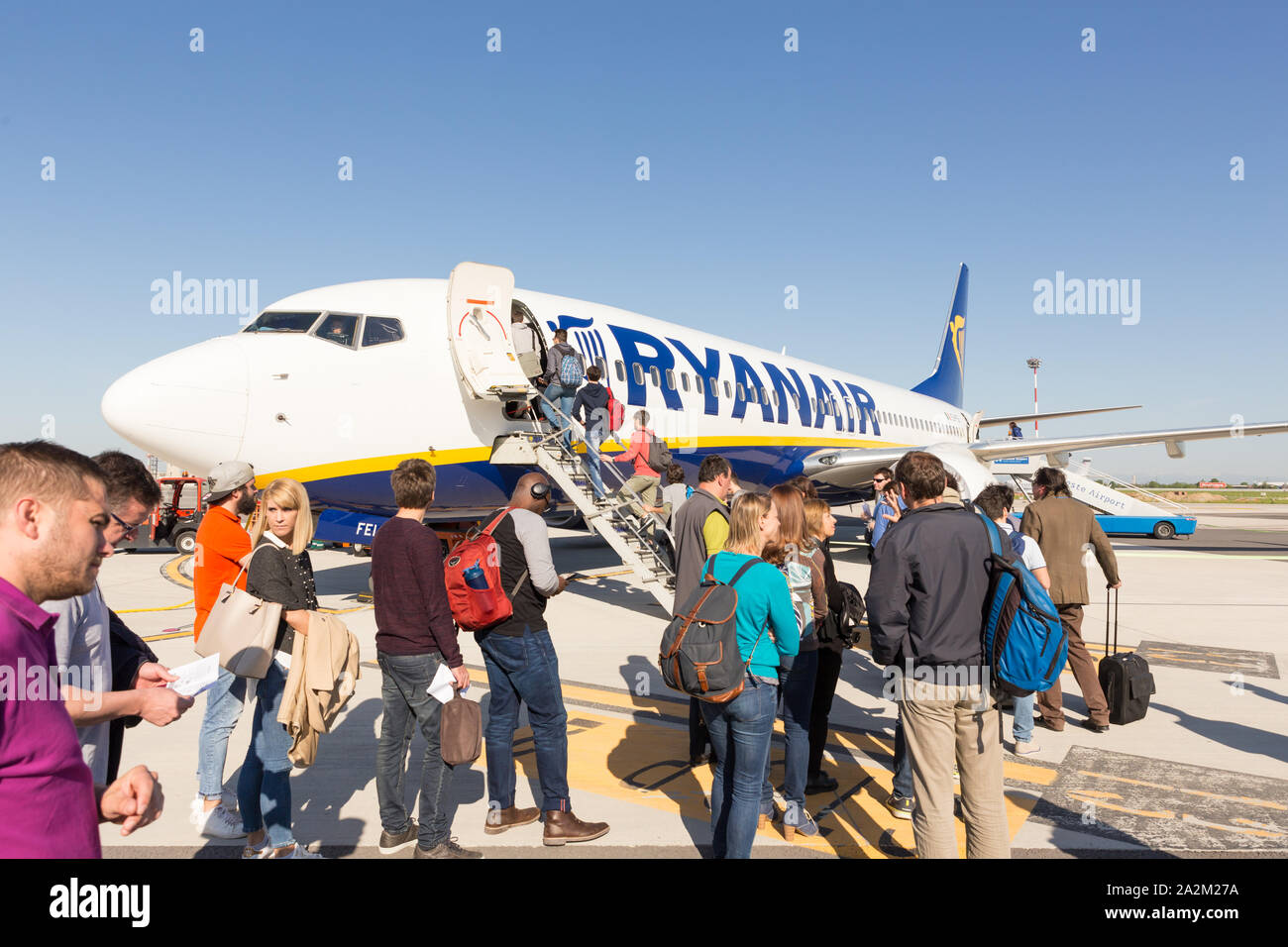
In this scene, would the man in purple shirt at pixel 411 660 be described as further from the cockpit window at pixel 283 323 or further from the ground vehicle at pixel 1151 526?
the ground vehicle at pixel 1151 526

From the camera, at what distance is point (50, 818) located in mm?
1625

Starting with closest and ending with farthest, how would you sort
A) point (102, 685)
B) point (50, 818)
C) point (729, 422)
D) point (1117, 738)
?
point (50, 818) → point (102, 685) → point (1117, 738) → point (729, 422)

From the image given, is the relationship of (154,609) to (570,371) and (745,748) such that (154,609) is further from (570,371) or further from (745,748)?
(745,748)

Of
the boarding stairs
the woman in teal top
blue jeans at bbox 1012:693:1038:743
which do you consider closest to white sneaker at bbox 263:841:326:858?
the woman in teal top

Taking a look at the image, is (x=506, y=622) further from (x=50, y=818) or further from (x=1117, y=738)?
(x=1117, y=738)

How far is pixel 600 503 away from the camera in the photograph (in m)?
9.97

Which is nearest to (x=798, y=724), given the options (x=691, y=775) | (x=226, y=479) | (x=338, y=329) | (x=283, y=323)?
(x=691, y=775)

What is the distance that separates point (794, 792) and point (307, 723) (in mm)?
2640

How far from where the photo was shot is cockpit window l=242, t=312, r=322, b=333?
9.13 metres

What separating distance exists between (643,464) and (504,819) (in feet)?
22.5

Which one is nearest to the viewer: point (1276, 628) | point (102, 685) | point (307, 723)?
point (102, 685)

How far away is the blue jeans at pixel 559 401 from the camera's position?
33.8 ft

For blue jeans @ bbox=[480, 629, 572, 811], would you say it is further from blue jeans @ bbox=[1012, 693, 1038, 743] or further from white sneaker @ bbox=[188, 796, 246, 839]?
blue jeans @ bbox=[1012, 693, 1038, 743]
